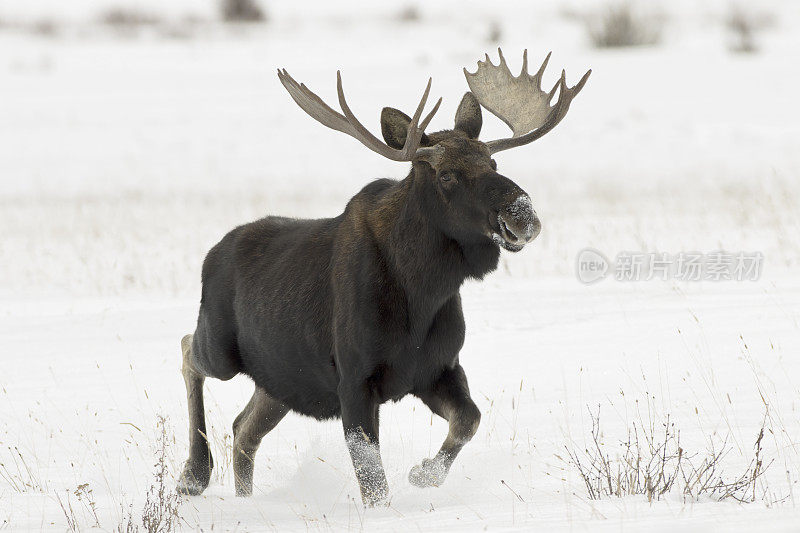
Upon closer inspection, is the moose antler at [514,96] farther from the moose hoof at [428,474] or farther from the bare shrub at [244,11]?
the bare shrub at [244,11]

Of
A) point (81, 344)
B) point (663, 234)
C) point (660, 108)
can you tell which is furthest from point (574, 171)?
point (81, 344)

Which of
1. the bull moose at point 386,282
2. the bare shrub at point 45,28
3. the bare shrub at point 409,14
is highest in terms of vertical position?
the bull moose at point 386,282

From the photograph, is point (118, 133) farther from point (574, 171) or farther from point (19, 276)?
point (19, 276)

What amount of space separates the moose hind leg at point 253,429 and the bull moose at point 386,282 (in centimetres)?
15

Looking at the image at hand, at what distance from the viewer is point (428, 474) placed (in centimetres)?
550

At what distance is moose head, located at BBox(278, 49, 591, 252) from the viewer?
16.1ft

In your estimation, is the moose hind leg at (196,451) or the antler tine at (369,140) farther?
the moose hind leg at (196,451)

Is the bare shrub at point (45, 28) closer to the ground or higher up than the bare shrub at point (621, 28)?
closer to the ground

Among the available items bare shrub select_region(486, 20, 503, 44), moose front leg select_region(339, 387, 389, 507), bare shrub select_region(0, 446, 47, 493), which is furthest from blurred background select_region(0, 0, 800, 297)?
moose front leg select_region(339, 387, 389, 507)

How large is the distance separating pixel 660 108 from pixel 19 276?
16186 mm

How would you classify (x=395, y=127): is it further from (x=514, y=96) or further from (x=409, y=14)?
(x=409, y=14)

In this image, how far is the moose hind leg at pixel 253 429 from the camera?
250 inches

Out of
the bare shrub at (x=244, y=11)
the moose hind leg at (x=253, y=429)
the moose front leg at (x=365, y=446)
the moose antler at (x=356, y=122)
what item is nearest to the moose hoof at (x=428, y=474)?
the moose front leg at (x=365, y=446)

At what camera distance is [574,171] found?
20922 millimetres
